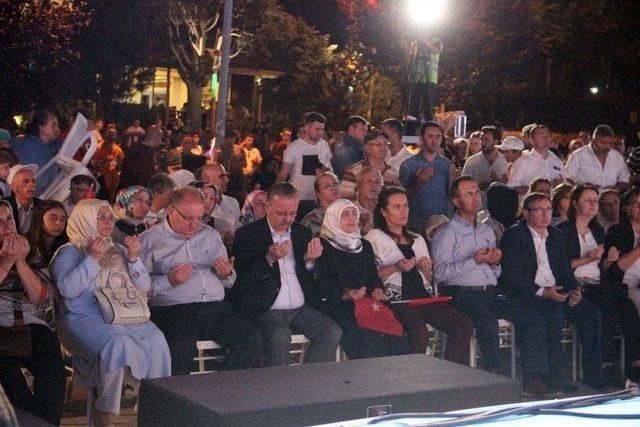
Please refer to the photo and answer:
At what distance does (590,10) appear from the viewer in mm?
33594

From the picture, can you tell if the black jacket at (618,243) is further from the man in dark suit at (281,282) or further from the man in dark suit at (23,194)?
the man in dark suit at (23,194)

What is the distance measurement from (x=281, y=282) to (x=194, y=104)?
25148 millimetres

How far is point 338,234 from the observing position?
8.31 m

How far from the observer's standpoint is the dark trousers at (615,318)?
9.78m

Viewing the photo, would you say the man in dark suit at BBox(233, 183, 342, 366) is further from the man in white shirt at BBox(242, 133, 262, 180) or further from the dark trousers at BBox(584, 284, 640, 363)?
the man in white shirt at BBox(242, 133, 262, 180)

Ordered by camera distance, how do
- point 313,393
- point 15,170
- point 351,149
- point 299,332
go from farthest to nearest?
1. point 351,149
2. point 15,170
3. point 299,332
4. point 313,393

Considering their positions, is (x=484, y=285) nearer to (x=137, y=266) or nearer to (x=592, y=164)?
(x=137, y=266)

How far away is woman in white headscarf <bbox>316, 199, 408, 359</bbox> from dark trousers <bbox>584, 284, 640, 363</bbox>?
2.30 m

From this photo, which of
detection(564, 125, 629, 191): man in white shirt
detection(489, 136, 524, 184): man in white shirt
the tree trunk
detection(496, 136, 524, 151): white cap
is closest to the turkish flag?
detection(489, 136, 524, 184): man in white shirt

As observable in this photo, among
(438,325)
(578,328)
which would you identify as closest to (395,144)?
(578,328)

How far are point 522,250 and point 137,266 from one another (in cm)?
342

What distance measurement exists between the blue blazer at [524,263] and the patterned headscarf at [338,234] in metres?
1.54

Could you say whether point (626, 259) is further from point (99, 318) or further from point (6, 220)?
point (6, 220)

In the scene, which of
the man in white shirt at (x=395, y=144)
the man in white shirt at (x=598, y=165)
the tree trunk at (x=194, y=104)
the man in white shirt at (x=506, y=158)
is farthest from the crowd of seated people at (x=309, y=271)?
the tree trunk at (x=194, y=104)
